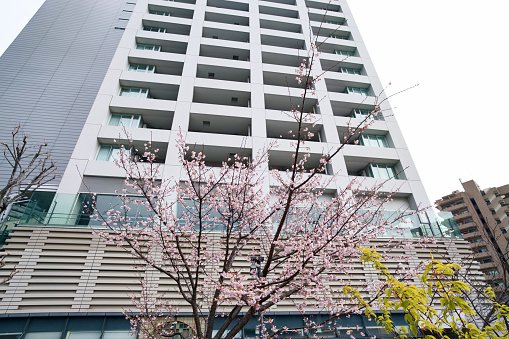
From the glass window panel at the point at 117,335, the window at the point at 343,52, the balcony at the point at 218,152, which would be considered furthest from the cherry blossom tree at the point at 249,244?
the window at the point at 343,52

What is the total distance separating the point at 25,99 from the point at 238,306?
833 inches

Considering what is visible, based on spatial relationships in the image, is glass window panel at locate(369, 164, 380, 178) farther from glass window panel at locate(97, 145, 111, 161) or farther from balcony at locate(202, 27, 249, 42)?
glass window panel at locate(97, 145, 111, 161)

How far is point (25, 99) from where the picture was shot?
17234 millimetres

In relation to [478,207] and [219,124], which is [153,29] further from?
[478,207]

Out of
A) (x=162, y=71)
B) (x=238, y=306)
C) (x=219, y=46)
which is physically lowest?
(x=238, y=306)

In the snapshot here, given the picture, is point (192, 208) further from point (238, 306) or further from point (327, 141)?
point (327, 141)

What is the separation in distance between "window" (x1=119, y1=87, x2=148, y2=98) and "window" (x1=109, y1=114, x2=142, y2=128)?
1.67m

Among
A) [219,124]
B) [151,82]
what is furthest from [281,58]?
[151,82]

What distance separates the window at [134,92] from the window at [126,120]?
1.67m

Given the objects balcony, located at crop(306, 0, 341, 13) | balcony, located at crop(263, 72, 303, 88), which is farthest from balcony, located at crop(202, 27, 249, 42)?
balcony, located at crop(306, 0, 341, 13)

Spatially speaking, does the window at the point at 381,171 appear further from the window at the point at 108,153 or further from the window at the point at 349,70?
the window at the point at 108,153

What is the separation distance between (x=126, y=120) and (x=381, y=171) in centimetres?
1599

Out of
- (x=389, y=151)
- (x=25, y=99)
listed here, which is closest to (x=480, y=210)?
(x=389, y=151)

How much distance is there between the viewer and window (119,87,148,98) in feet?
Result: 52.8
